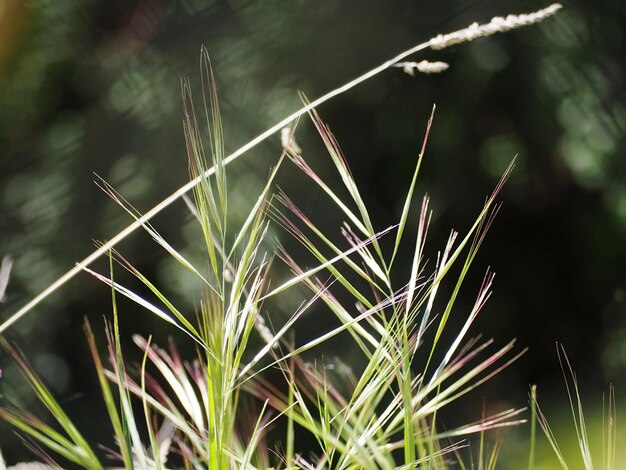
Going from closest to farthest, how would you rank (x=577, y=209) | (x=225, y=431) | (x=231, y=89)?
(x=225, y=431)
(x=231, y=89)
(x=577, y=209)

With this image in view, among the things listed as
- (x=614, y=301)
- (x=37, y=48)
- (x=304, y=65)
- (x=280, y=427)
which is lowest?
(x=614, y=301)

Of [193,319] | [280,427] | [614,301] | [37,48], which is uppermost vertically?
[37,48]

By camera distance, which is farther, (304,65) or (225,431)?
(304,65)

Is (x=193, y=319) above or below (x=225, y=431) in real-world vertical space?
below

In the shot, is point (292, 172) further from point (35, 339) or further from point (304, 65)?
point (35, 339)

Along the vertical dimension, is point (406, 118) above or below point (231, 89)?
below

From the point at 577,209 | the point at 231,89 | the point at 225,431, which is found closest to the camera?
the point at 225,431

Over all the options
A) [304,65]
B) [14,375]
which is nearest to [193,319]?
[14,375]

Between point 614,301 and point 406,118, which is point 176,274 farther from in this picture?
point 614,301

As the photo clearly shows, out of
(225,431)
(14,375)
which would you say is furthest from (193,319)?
(225,431)
